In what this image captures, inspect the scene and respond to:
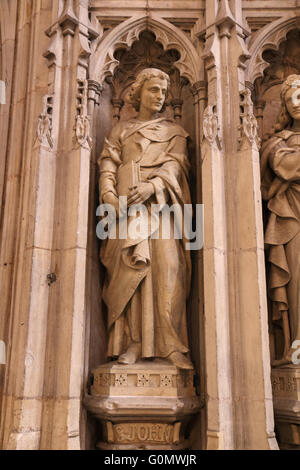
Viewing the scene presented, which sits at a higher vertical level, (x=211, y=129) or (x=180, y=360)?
(x=211, y=129)

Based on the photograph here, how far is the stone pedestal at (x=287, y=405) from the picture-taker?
3728 mm

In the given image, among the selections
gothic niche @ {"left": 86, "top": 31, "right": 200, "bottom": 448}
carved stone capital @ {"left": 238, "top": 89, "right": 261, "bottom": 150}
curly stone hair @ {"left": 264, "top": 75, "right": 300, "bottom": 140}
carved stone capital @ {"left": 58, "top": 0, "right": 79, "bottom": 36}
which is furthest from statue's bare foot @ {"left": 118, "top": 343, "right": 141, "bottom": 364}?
carved stone capital @ {"left": 58, "top": 0, "right": 79, "bottom": 36}

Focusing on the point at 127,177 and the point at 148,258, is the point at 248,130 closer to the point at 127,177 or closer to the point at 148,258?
the point at 127,177

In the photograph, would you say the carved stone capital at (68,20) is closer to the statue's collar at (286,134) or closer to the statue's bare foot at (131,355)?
the statue's collar at (286,134)

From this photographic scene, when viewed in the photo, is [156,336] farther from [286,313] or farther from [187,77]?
[187,77]

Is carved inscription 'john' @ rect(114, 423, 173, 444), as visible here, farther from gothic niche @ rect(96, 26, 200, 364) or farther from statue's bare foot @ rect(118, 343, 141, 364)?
gothic niche @ rect(96, 26, 200, 364)

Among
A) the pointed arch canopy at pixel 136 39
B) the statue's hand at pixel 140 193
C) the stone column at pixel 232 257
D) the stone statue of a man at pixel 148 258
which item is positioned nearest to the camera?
the stone column at pixel 232 257

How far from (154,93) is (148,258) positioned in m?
1.48

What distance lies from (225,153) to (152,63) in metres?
1.45

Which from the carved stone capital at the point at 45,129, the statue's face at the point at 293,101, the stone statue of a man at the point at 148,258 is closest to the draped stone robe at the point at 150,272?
the stone statue of a man at the point at 148,258

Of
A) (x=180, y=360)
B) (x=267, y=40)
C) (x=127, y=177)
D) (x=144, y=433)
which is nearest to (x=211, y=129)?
(x=127, y=177)

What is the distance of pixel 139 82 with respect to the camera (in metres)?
4.46

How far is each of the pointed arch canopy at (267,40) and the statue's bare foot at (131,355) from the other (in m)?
2.56

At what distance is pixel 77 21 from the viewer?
445cm
